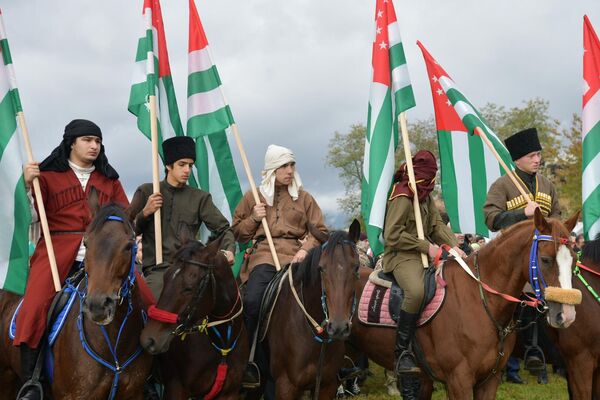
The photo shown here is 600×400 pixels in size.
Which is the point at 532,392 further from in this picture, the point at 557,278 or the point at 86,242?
the point at 86,242

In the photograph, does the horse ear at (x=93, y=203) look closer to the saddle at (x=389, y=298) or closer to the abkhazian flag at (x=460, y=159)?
the saddle at (x=389, y=298)

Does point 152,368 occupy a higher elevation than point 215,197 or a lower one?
lower

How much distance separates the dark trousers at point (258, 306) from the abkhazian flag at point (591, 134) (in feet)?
12.5

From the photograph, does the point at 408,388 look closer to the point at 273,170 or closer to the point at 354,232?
the point at 354,232

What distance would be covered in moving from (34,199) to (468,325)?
173 inches

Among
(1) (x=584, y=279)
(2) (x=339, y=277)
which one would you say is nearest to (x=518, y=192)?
(1) (x=584, y=279)

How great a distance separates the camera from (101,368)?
518 centimetres

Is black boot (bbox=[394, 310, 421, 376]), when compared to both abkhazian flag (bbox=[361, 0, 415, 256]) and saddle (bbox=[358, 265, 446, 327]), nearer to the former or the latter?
saddle (bbox=[358, 265, 446, 327])

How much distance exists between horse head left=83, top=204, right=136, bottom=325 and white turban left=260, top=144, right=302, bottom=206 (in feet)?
8.70

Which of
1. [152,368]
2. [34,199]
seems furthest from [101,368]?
[34,199]

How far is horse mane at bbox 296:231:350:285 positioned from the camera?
6066 millimetres

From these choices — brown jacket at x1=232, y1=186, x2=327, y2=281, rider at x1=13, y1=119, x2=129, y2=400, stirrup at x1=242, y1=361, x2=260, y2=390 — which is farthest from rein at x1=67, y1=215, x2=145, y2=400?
brown jacket at x1=232, y1=186, x2=327, y2=281

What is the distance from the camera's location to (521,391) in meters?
10.2

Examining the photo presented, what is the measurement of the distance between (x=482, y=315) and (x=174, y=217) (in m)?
3.36
